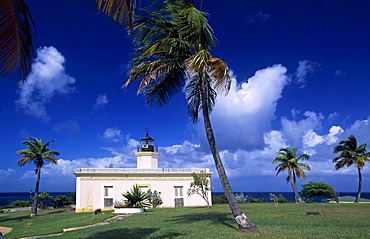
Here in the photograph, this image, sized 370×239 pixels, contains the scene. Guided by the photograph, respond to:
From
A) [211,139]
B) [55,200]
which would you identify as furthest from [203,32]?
[55,200]

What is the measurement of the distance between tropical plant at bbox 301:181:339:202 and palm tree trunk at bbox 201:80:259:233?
34.1 meters

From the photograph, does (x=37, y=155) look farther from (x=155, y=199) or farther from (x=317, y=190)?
(x=317, y=190)

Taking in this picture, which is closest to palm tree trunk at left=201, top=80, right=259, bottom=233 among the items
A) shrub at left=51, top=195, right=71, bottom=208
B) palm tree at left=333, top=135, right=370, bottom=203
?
palm tree at left=333, top=135, right=370, bottom=203

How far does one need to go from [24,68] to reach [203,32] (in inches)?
293

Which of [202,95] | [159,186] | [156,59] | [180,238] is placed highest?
[156,59]

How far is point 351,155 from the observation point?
36625 mm

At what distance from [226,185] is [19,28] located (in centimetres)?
826

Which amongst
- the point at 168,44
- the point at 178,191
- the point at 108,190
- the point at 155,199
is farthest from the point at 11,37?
the point at 178,191

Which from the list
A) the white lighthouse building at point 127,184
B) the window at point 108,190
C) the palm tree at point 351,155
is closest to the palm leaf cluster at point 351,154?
the palm tree at point 351,155

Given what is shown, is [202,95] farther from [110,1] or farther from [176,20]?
[110,1]

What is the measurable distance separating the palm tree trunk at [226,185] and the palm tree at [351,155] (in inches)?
1147

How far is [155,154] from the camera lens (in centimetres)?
3456

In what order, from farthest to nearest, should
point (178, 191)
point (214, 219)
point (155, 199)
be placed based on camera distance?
point (178, 191), point (155, 199), point (214, 219)

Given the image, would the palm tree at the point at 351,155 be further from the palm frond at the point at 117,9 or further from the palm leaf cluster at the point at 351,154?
the palm frond at the point at 117,9
